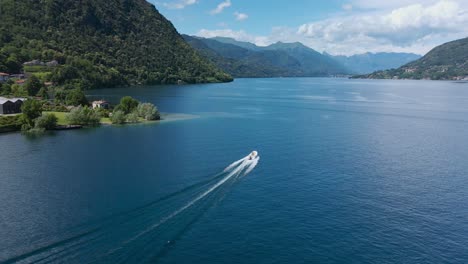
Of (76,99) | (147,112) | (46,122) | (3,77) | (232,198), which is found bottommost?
(232,198)

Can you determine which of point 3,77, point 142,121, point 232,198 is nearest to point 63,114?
point 142,121

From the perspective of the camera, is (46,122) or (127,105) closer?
(46,122)

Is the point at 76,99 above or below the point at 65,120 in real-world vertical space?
above

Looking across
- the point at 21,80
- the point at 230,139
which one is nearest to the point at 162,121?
the point at 230,139

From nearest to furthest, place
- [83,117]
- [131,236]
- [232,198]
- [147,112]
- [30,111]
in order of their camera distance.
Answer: [131,236] < [232,198] < [30,111] < [83,117] < [147,112]

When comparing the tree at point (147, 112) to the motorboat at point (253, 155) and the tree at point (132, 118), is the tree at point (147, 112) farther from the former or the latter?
the motorboat at point (253, 155)

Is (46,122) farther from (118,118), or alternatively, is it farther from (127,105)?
(127,105)
